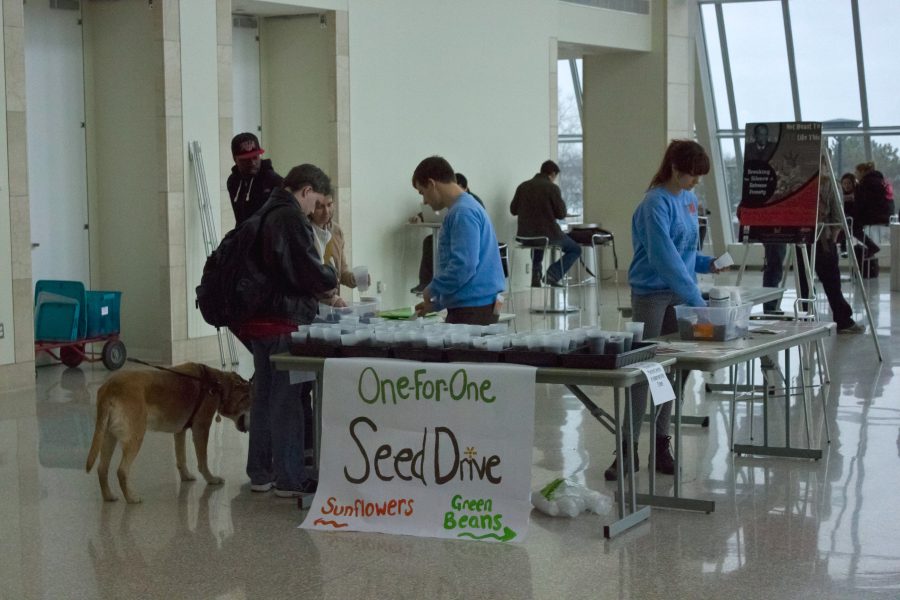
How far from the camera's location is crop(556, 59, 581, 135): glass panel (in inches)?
753

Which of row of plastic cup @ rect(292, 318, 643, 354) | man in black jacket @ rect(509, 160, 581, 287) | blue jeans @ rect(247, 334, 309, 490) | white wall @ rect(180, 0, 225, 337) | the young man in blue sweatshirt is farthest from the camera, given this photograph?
man in black jacket @ rect(509, 160, 581, 287)

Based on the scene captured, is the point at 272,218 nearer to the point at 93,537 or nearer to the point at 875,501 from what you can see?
the point at 93,537

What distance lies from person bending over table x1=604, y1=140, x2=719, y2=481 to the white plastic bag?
354 mm

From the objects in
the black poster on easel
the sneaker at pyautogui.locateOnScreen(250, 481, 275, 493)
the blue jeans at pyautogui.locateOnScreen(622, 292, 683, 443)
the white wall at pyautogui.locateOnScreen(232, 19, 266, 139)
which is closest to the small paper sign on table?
the blue jeans at pyautogui.locateOnScreen(622, 292, 683, 443)

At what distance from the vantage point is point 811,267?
26.1 ft

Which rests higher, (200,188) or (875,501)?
(200,188)

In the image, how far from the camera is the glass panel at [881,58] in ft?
57.4

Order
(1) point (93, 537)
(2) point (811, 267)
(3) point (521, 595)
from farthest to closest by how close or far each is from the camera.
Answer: (2) point (811, 267), (1) point (93, 537), (3) point (521, 595)

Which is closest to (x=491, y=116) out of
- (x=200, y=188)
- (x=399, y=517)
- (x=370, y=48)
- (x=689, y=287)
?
(x=370, y=48)

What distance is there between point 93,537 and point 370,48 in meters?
6.64

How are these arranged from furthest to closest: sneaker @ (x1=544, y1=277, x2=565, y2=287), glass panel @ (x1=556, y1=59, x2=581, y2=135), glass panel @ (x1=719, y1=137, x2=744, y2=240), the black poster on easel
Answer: glass panel @ (x1=556, y1=59, x2=581, y2=135) < glass panel @ (x1=719, y1=137, x2=744, y2=240) < sneaker @ (x1=544, y1=277, x2=565, y2=287) < the black poster on easel

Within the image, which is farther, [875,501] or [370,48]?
[370,48]

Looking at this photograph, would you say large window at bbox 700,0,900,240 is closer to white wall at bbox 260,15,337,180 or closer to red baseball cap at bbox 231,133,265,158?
white wall at bbox 260,15,337,180

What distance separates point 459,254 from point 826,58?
14.1 meters
